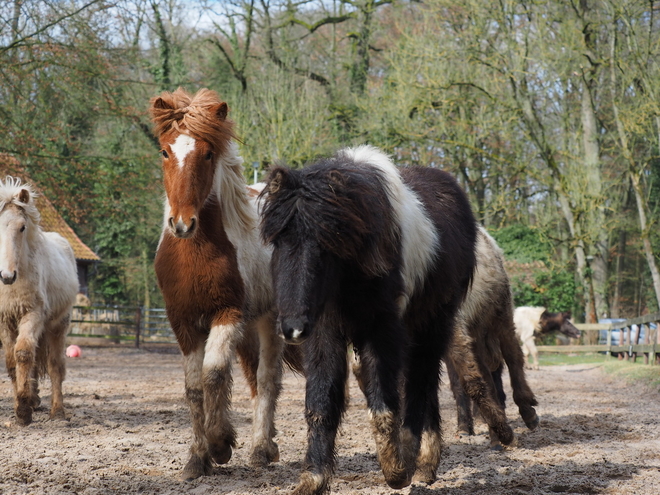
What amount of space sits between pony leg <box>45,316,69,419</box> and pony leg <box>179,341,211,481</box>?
3.27 meters

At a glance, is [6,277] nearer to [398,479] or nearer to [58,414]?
[58,414]

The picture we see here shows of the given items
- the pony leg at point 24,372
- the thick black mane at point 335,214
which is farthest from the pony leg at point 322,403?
the pony leg at point 24,372

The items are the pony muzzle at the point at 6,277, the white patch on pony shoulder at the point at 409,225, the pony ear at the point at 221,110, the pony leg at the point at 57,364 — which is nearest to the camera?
the white patch on pony shoulder at the point at 409,225

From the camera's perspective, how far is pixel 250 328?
6059mm

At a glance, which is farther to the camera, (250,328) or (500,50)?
(500,50)

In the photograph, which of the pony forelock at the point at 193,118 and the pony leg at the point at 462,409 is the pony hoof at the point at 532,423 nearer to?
the pony leg at the point at 462,409

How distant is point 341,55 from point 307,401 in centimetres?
2863

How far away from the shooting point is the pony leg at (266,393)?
5.53 meters

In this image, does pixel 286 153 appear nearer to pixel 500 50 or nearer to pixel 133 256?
pixel 500 50

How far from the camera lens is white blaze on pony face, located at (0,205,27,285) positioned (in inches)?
283

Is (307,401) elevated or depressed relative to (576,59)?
depressed

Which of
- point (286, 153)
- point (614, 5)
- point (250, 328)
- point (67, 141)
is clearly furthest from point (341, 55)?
point (250, 328)

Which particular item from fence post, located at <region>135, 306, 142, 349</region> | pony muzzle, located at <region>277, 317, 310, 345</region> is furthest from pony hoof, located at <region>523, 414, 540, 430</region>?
fence post, located at <region>135, 306, 142, 349</region>

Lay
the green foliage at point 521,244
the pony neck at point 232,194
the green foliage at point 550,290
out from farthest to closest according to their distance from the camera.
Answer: the green foliage at point 521,244 < the green foliage at point 550,290 < the pony neck at point 232,194
